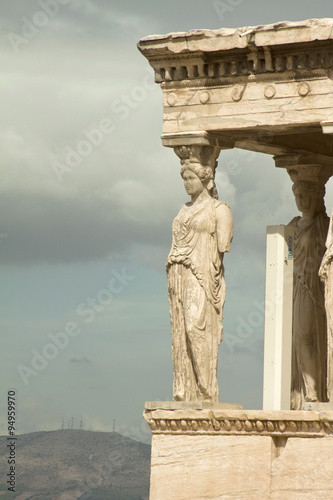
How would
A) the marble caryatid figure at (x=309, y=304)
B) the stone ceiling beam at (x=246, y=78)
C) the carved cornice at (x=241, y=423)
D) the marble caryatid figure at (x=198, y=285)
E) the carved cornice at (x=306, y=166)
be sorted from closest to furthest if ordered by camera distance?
the carved cornice at (x=241, y=423) < the stone ceiling beam at (x=246, y=78) < the marble caryatid figure at (x=198, y=285) < the marble caryatid figure at (x=309, y=304) < the carved cornice at (x=306, y=166)

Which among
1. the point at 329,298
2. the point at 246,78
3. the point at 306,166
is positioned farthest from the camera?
the point at 306,166

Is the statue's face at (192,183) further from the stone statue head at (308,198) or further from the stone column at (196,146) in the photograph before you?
the stone statue head at (308,198)

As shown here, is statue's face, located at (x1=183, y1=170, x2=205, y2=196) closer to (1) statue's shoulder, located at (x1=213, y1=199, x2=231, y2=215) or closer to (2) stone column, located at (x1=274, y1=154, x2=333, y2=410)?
(1) statue's shoulder, located at (x1=213, y1=199, x2=231, y2=215)

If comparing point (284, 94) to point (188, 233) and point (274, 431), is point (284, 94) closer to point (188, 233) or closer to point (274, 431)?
point (188, 233)

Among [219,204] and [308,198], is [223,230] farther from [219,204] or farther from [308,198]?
[308,198]

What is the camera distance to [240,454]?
1852 cm

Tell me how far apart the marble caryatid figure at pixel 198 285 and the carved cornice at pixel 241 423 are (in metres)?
0.30

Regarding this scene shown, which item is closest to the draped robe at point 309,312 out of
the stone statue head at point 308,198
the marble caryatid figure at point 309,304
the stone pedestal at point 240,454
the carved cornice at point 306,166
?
the marble caryatid figure at point 309,304

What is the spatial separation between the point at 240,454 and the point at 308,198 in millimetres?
3976

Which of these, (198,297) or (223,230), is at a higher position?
(223,230)

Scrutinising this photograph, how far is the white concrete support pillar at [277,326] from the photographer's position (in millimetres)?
20500

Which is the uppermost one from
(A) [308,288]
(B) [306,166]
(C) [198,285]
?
(B) [306,166]

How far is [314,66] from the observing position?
18.3m

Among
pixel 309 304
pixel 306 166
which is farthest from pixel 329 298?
pixel 306 166
